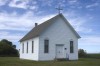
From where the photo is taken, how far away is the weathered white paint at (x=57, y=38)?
129 feet

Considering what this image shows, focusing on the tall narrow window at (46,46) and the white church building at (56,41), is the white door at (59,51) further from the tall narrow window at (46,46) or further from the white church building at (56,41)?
the tall narrow window at (46,46)

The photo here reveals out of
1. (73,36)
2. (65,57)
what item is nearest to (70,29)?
(73,36)

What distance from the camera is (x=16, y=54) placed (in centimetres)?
6969

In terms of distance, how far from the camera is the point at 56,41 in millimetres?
40219

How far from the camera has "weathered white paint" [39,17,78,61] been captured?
39312 millimetres

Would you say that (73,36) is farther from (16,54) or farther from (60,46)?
(16,54)

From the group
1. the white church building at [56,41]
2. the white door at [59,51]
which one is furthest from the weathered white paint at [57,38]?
the white door at [59,51]

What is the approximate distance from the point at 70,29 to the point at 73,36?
1238 mm

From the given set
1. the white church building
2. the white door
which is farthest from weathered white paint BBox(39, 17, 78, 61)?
the white door

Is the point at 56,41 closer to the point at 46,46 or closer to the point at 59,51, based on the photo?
the point at 59,51

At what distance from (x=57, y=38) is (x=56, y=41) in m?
0.50

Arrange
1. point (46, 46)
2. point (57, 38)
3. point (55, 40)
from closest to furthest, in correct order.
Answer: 1. point (46, 46)
2. point (55, 40)
3. point (57, 38)

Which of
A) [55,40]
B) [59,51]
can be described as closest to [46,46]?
[55,40]

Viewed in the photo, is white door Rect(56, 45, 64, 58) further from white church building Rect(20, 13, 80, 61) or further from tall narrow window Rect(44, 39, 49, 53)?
tall narrow window Rect(44, 39, 49, 53)
